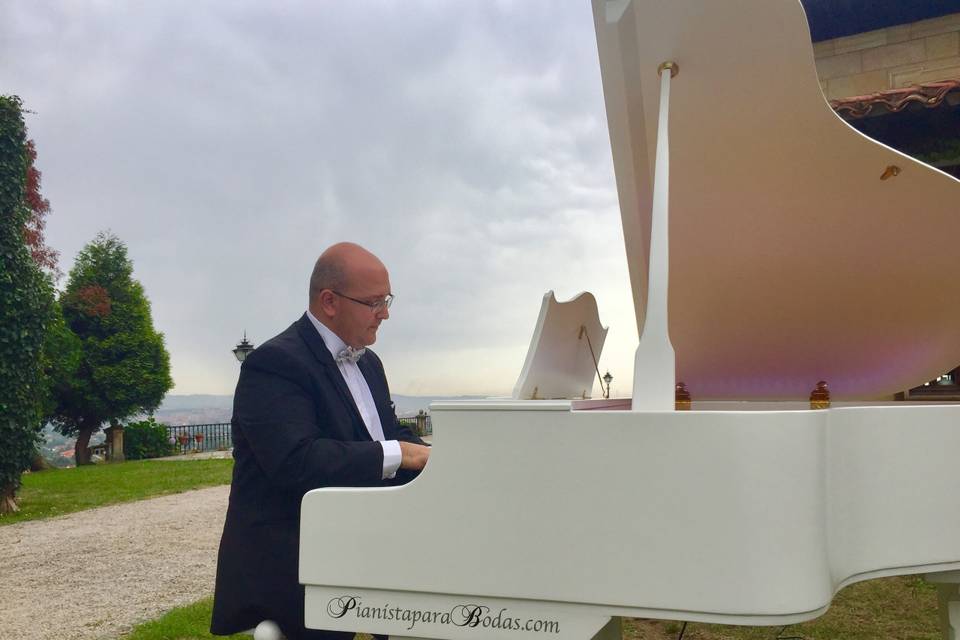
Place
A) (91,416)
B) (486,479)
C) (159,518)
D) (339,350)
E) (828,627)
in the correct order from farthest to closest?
(91,416)
(159,518)
(828,627)
(339,350)
(486,479)

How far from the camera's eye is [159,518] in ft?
27.5

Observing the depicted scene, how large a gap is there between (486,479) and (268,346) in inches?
36.4

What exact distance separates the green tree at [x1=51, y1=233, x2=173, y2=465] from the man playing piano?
1769 centimetres

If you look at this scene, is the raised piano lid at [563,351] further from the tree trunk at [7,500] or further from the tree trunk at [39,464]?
the tree trunk at [39,464]

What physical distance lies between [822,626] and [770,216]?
3002 millimetres

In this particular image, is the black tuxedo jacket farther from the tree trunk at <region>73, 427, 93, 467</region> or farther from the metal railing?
the tree trunk at <region>73, 427, 93, 467</region>

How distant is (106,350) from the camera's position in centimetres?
1820

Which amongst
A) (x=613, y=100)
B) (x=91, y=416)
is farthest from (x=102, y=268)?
(x=613, y=100)

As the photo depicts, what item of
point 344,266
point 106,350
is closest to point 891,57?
point 344,266

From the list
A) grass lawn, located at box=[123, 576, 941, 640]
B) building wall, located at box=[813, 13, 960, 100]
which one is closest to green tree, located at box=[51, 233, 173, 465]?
grass lawn, located at box=[123, 576, 941, 640]

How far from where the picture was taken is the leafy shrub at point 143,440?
1853cm

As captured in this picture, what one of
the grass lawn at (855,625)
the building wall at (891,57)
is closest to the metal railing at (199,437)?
the building wall at (891,57)

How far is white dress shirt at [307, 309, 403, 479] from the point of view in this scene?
7.34ft

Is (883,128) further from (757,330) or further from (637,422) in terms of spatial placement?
(637,422)
